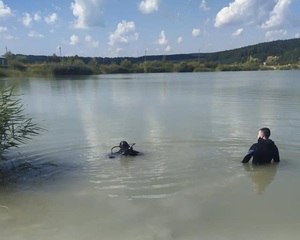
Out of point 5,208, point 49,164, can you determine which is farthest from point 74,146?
point 5,208

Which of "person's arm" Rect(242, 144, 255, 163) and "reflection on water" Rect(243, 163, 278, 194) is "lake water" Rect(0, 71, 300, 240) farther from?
"person's arm" Rect(242, 144, 255, 163)

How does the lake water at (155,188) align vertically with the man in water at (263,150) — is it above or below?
below

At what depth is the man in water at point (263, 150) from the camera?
29.7ft

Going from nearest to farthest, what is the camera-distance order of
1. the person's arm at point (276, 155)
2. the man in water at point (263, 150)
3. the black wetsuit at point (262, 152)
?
the man in water at point (263, 150)
the black wetsuit at point (262, 152)
the person's arm at point (276, 155)

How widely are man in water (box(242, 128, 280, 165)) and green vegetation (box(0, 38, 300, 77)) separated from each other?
2807 inches

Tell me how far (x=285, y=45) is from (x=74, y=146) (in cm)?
17581

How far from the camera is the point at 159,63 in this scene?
12412 cm

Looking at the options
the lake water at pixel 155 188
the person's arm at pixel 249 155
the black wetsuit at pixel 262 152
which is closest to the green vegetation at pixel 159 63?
the lake water at pixel 155 188

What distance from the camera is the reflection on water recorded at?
26.7 feet

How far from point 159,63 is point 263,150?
116 m

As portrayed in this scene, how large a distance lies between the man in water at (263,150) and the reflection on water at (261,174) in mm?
148

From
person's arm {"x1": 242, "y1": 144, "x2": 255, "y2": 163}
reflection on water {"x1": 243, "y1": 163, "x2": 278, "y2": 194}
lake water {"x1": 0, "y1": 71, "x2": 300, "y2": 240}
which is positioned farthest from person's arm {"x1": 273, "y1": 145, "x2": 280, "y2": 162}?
person's arm {"x1": 242, "y1": 144, "x2": 255, "y2": 163}

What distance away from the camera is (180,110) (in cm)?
2116

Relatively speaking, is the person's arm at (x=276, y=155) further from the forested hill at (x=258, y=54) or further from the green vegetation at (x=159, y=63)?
the forested hill at (x=258, y=54)
